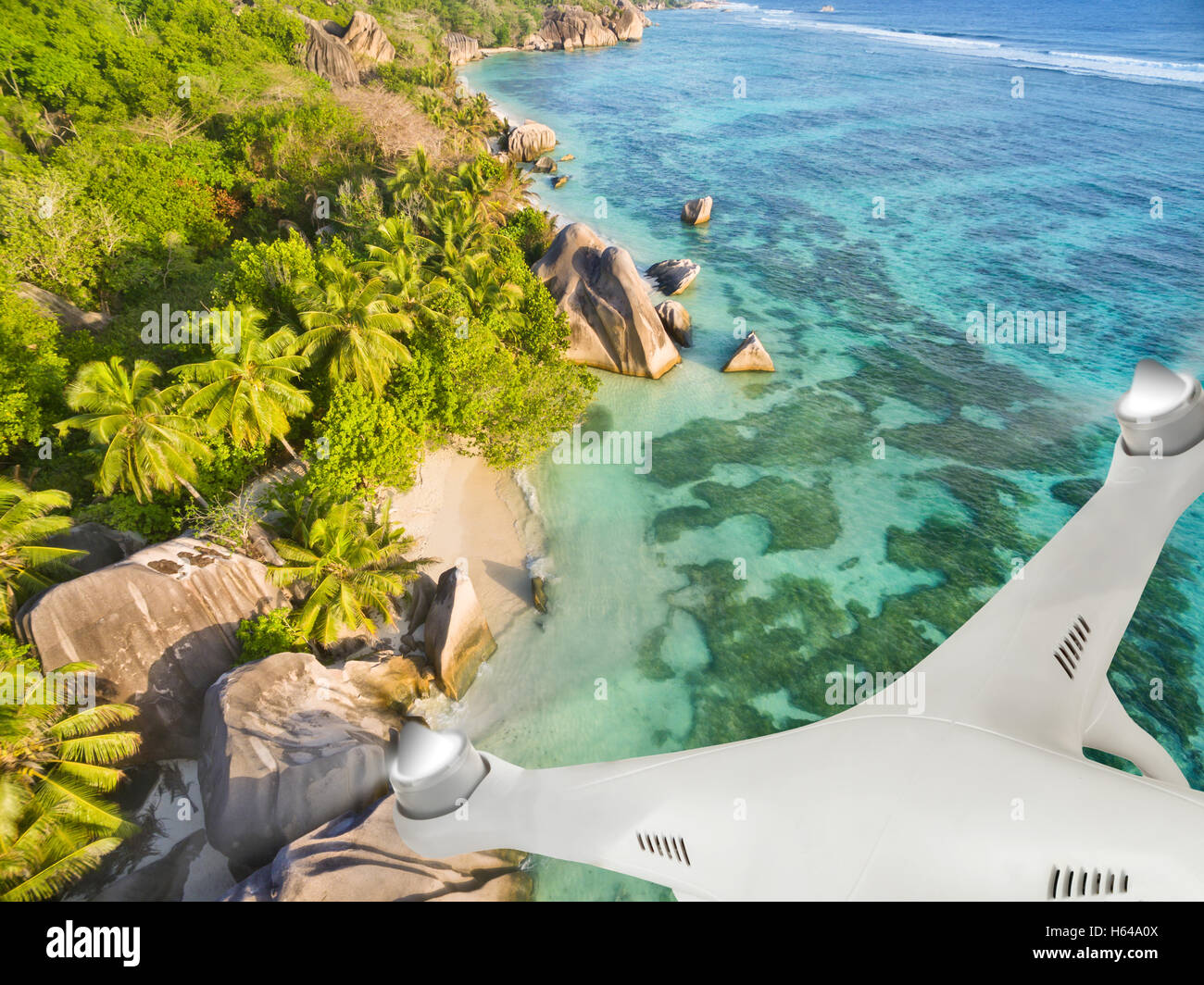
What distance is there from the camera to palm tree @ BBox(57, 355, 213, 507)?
15930 millimetres

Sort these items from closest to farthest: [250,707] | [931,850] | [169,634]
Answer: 1. [931,850]
2. [250,707]
3. [169,634]

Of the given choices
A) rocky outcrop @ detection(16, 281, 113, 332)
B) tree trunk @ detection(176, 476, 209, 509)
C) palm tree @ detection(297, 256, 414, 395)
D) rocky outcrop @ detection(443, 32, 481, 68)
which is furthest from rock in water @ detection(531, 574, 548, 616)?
rocky outcrop @ detection(443, 32, 481, 68)

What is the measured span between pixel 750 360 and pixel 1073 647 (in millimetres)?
25133

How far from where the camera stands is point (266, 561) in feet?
57.2

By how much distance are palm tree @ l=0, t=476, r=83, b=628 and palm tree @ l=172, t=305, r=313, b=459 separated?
14.4 feet

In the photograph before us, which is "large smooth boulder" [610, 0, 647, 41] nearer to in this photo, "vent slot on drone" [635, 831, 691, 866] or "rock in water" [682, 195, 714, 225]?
"rock in water" [682, 195, 714, 225]

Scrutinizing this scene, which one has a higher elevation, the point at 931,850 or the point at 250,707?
the point at 931,850

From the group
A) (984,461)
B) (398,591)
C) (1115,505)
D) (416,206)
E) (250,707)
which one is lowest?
(250,707)

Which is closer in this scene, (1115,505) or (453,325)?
(1115,505)

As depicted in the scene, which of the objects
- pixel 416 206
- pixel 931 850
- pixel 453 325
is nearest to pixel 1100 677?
pixel 931 850

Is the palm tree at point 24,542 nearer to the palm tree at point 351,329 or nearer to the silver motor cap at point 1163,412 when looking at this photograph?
the palm tree at point 351,329

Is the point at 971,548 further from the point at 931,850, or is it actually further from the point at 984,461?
the point at 931,850

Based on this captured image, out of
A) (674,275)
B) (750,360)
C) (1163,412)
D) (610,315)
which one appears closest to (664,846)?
(1163,412)

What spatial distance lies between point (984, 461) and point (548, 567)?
66.9 feet
